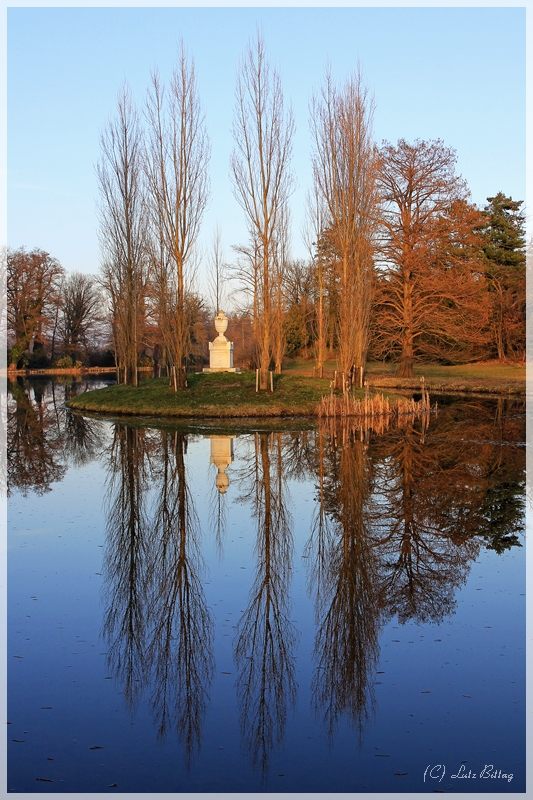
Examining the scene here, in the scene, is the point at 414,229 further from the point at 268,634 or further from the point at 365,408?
the point at 268,634

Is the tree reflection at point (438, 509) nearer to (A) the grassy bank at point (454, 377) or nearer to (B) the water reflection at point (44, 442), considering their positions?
(B) the water reflection at point (44, 442)

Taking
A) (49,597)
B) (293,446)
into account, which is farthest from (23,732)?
(293,446)

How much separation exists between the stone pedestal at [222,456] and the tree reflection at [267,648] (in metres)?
2.61

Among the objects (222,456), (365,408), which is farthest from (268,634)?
(365,408)

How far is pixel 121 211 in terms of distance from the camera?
30109mm

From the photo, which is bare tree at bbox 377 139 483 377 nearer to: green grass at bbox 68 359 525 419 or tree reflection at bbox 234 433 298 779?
green grass at bbox 68 359 525 419

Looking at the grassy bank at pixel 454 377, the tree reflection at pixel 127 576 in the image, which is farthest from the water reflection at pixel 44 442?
the grassy bank at pixel 454 377

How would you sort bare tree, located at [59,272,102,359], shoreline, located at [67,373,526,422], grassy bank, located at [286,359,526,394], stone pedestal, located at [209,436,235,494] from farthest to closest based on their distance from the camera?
bare tree, located at [59,272,102,359]
grassy bank, located at [286,359,526,394]
shoreline, located at [67,373,526,422]
stone pedestal, located at [209,436,235,494]

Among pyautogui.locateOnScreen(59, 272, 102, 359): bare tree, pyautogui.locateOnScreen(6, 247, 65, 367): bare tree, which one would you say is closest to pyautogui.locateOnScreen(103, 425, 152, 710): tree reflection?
pyautogui.locateOnScreen(6, 247, 65, 367): bare tree

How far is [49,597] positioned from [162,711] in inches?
103

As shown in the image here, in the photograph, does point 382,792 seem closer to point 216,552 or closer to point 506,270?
point 216,552

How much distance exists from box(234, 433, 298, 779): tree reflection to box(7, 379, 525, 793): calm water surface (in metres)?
0.02

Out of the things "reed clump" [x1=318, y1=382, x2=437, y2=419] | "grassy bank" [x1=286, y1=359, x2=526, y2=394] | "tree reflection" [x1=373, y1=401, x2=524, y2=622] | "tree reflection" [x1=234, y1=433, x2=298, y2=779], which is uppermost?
"grassy bank" [x1=286, y1=359, x2=526, y2=394]

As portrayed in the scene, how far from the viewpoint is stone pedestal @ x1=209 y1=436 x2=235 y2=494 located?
1267 centimetres
